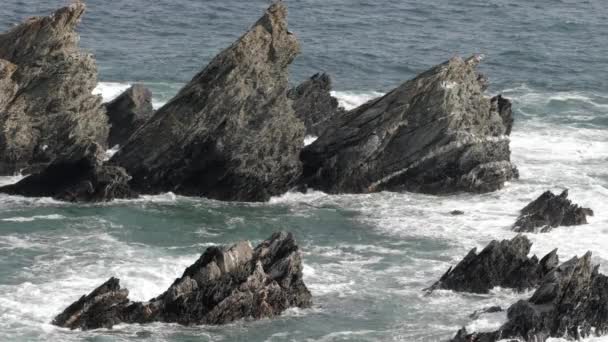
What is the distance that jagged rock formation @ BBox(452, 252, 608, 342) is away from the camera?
169 ft

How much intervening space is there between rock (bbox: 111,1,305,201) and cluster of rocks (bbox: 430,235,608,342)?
1593 cm

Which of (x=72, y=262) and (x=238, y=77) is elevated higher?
(x=238, y=77)

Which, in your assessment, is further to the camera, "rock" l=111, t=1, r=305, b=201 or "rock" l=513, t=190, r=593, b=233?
"rock" l=111, t=1, r=305, b=201

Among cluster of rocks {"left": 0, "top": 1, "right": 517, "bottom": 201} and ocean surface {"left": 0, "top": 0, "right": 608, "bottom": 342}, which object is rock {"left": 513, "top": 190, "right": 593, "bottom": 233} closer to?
ocean surface {"left": 0, "top": 0, "right": 608, "bottom": 342}

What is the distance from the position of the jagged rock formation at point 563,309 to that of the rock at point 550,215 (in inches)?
479

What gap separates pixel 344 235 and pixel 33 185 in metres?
16.5

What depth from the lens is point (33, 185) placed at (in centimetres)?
6981

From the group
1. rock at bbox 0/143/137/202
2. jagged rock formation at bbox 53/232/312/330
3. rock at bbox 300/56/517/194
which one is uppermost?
rock at bbox 300/56/517/194

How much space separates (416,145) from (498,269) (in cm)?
1516

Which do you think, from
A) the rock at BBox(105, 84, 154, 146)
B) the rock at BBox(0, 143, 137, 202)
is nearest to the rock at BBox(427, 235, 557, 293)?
the rock at BBox(0, 143, 137, 202)

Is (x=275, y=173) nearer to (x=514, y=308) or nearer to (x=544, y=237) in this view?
(x=544, y=237)

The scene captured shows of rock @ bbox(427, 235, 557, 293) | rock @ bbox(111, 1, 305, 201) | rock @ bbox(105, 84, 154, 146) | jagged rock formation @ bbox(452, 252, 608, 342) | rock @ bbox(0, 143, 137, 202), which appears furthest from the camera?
rock @ bbox(105, 84, 154, 146)

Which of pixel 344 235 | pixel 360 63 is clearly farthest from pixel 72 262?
pixel 360 63

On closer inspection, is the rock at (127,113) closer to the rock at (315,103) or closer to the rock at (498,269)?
the rock at (315,103)
